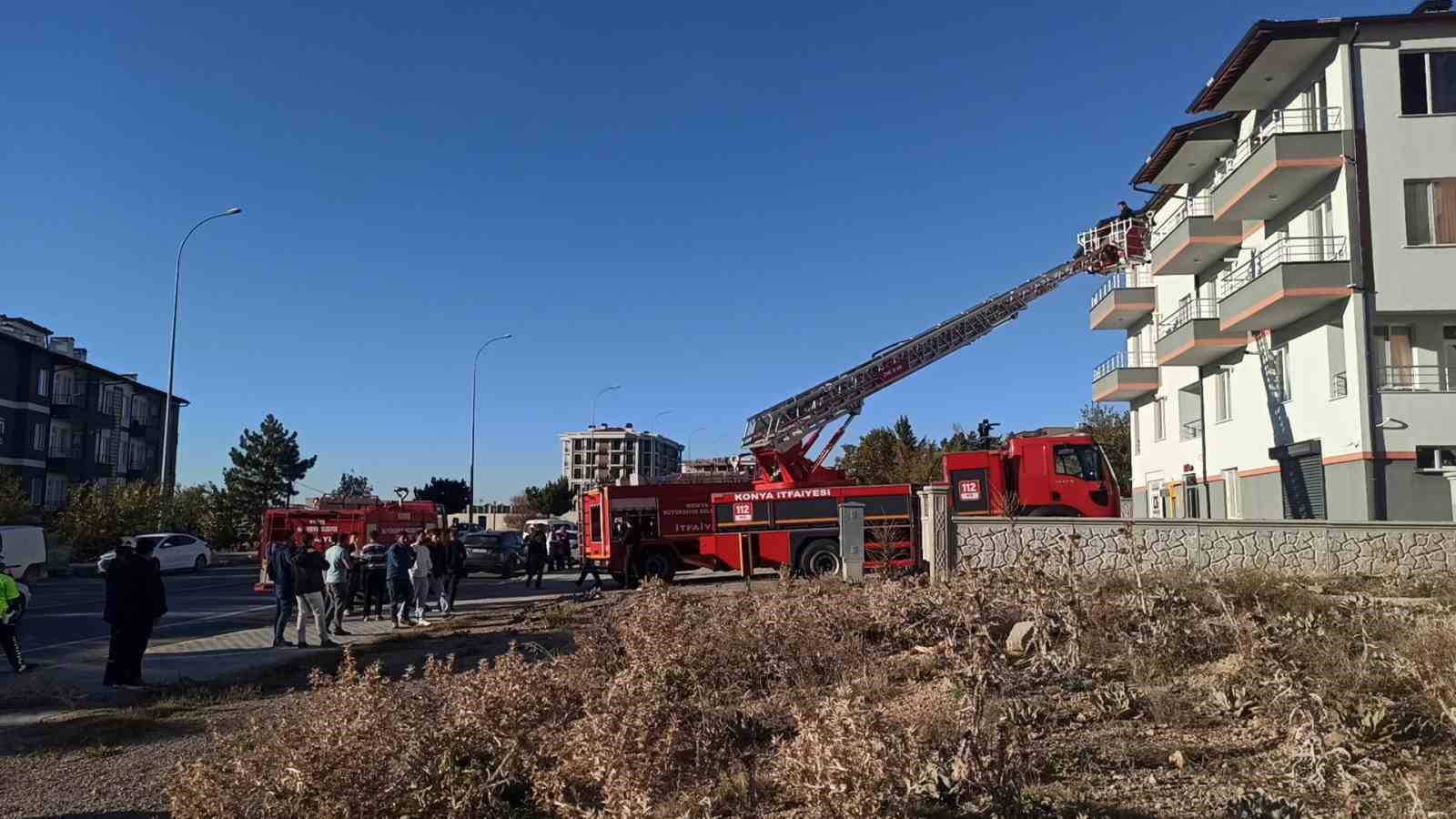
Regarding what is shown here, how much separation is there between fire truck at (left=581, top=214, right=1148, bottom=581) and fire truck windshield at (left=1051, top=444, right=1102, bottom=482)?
0.06ft

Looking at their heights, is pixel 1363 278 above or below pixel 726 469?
above

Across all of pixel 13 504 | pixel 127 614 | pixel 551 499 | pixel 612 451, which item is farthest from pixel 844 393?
pixel 612 451

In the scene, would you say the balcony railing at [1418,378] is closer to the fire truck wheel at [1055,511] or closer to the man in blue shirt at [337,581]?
the fire truck wheel at [1055,511]

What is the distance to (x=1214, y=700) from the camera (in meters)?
6.61

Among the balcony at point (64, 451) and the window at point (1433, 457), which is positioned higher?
the balcony at point (64, 451)

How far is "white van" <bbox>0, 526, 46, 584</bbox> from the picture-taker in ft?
85.8

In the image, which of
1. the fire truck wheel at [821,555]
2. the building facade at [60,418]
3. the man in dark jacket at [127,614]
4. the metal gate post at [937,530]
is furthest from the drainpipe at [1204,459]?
the building facade at [60,418]

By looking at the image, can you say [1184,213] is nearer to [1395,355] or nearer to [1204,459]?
[1204,459]

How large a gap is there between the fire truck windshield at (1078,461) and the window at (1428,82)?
33.2 ft

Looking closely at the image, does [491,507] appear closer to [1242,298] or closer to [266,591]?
[266,591]

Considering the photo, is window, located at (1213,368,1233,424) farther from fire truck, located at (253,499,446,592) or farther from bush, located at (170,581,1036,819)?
bush, located at (170,581,1036,819)

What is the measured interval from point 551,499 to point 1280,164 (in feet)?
279

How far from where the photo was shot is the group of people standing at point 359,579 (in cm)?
1350

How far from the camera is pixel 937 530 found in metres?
16.7
